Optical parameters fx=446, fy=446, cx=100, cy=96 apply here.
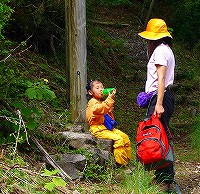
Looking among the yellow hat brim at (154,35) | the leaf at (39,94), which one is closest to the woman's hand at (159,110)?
the yellow hat brim at (154,35)

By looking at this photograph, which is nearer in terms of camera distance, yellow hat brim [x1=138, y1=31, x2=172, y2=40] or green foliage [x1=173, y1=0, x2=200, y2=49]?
yellow hat brim [x1=138, y1=31, x2=172, y2=40]

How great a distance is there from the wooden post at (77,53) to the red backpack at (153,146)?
2259mm

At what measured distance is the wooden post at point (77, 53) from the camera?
6.68 meters

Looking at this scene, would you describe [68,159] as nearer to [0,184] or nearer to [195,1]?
[0,184]

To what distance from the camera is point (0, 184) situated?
375 centimetres

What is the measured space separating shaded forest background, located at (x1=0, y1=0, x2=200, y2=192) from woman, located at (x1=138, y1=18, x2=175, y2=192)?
3.80ft

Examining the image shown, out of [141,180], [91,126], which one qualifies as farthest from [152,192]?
[91,126]

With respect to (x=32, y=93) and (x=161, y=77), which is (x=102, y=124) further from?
(x=161, y=77)

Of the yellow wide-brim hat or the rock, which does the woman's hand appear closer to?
the yellow wide-brim hat

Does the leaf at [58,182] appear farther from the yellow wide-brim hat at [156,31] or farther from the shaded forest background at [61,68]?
the yellow wide-brim hat at [156,31]

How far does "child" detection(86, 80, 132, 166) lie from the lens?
613 centimetres

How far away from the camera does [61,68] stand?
9844 millimetres

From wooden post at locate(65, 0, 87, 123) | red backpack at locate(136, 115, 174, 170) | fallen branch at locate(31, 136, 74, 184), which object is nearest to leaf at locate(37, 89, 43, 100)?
fallen branch at locate(31, 136, 74, 184)

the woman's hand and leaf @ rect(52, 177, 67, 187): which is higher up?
the woman's hand
